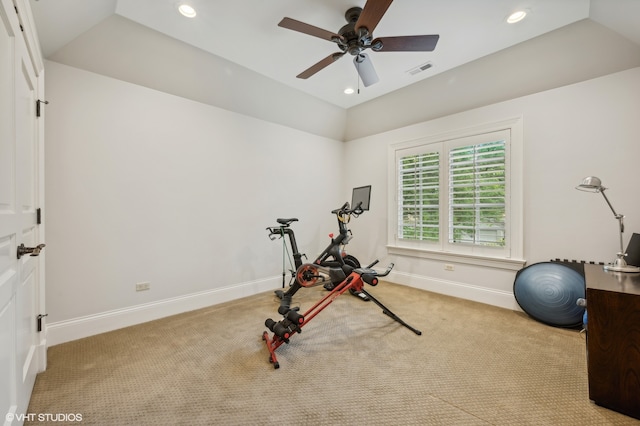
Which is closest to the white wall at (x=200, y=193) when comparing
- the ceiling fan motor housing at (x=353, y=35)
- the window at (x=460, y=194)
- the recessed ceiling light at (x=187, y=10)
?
the window at (x=460, y=194)

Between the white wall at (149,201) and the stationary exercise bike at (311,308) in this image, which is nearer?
the stationary exercise bike at (311,308)

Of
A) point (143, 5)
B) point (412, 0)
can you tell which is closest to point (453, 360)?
point (412, 0)

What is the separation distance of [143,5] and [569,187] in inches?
183

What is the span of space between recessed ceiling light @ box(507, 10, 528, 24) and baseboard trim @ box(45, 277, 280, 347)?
4.25 m

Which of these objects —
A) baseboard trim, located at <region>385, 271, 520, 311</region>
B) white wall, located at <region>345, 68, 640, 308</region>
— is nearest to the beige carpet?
baseboard trim, located at <region>385, 271, 520, 311</region>

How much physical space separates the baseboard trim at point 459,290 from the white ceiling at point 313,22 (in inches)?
113

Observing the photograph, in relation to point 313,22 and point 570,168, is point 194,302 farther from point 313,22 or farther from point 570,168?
point 570,168

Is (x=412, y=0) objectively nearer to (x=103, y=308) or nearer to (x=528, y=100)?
(x=528, y=100)

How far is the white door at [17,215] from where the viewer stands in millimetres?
1233

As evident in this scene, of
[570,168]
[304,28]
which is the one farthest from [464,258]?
[304,28]

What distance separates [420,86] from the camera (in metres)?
3.74

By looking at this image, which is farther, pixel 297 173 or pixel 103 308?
pixel 297 173

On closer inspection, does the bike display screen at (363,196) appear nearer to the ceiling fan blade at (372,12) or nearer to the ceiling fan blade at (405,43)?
the ceiling fan blade at (405,43)

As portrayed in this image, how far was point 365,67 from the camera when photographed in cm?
272
